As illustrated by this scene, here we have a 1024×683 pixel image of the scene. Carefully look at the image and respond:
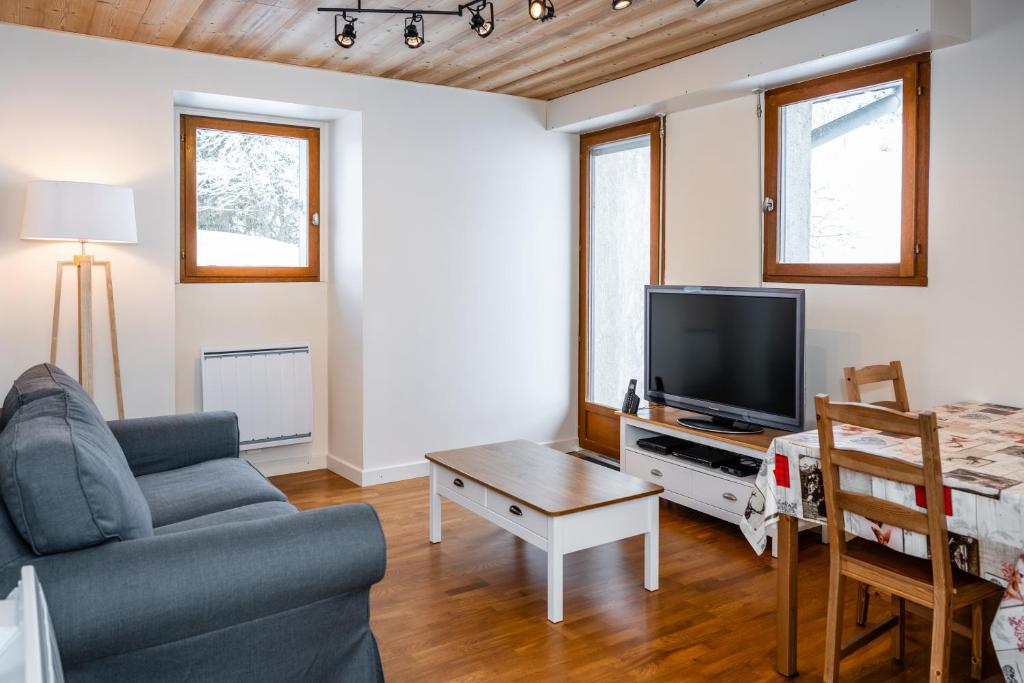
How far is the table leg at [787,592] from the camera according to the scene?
8.29 ft

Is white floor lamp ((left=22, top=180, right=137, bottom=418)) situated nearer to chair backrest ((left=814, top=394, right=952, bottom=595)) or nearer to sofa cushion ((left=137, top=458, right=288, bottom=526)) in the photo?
sofa cushion ((left=137, top=458, right=288, bottom=526))

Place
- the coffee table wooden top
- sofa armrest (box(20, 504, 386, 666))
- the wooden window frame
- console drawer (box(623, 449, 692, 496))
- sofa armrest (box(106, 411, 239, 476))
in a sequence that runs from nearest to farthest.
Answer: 1. sofa armrest (box(20, 504, 386, 666))
2. the coffee table wooden top
3. sofa armrest (box(106, 411, 239, 476))
4. console drawer (box(623, 449, 692, 496))
5. the wooden window frame

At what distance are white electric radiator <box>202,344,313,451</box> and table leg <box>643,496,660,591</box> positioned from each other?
8.64ft

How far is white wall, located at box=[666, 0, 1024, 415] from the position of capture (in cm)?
324

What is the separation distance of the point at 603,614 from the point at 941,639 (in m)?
1.27

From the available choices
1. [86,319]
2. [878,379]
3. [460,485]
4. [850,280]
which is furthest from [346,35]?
[878,379]

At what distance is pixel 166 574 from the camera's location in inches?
75.2

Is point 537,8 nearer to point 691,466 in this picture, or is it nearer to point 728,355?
point 728,355

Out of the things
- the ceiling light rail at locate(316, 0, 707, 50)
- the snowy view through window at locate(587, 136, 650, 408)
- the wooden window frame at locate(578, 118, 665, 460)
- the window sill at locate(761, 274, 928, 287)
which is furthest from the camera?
the snowy view through window at locate(587, 136, 650, 408)

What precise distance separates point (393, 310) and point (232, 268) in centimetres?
102

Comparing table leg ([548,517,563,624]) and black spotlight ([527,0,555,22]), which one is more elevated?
black spotlight ([527,0,555,22])

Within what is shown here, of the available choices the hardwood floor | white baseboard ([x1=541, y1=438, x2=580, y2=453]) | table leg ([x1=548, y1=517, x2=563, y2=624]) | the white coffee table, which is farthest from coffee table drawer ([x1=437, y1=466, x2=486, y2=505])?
white baseboard ([x1=541, y1=438, x2=580, y2=453])

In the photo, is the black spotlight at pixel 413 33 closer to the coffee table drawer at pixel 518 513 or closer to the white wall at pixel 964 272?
the coffee table drawer at pixel 518 513

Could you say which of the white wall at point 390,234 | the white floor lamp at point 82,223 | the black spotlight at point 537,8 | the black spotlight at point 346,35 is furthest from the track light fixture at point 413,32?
the white floor lamp at point 82,223
